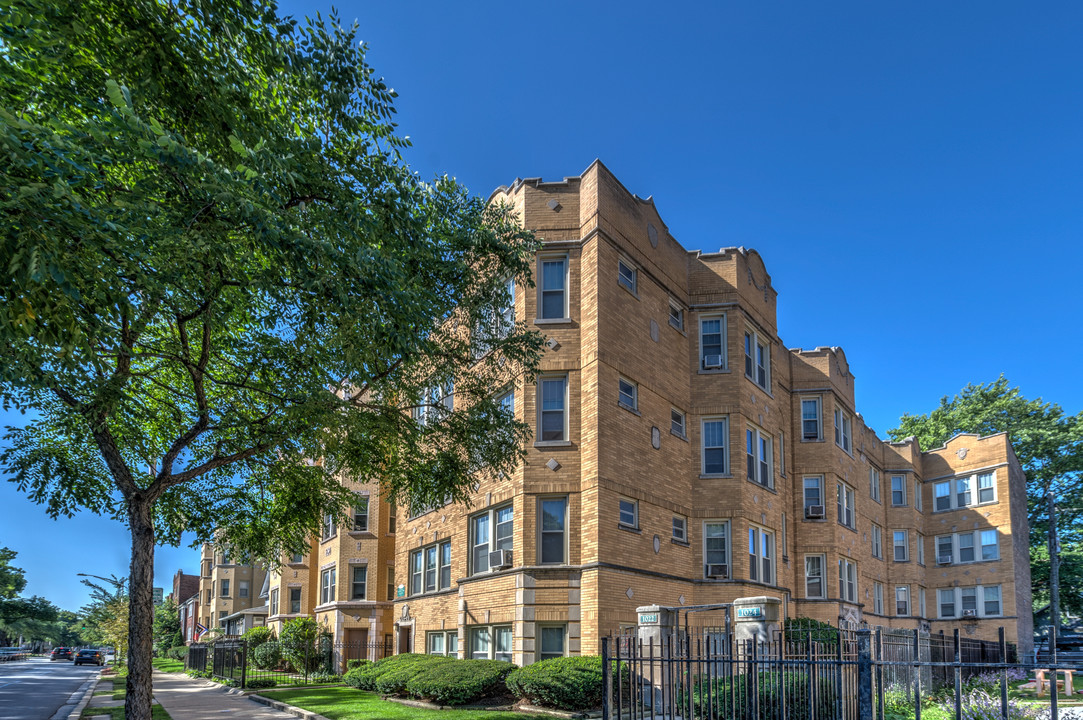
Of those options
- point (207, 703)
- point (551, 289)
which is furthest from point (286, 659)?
point (551, 289)

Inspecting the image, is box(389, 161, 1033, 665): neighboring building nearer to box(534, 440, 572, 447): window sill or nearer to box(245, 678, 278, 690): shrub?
box(534, 440, 572, 447): window sill

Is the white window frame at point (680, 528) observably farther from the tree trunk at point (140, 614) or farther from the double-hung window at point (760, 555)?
the tree trunk at point (140, 614)

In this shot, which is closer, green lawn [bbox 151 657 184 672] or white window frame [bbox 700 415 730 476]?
white window frame [bbox 700 415 730 476]

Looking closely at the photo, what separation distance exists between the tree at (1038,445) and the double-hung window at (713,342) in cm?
2891

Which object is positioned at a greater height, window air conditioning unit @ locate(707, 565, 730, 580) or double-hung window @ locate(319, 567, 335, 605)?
window air conditioning unit @ locate(707, 565, 730, 580)

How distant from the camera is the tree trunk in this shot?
42.4 feet

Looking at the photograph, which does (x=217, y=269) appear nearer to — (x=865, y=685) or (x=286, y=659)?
(x=865, y=685)

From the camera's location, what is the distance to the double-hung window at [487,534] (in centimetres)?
2111

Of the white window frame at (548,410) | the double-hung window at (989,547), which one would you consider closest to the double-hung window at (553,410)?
the white window frame at (548,410)

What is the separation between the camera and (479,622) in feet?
69.8

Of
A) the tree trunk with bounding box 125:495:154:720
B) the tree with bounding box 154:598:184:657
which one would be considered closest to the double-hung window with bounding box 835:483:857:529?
the tree trunk with bounding box 125:495:154:720

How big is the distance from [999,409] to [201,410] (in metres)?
48.8

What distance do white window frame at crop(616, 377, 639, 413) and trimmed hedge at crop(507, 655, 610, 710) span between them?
6360mm

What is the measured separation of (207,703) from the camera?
72.7ft
